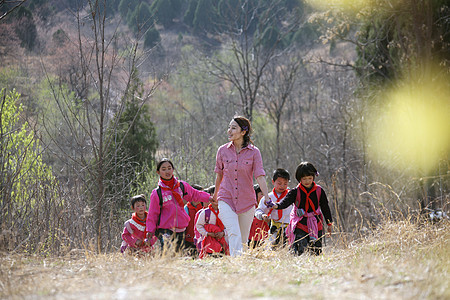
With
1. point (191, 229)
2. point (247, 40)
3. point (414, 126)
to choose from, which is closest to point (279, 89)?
point (247, 40)

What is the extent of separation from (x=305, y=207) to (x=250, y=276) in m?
2.36

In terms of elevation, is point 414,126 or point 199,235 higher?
point 414,126

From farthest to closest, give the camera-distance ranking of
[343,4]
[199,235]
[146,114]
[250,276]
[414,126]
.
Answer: [146,114] → [343,4] → [414,126] → [199,235] → [250,276]

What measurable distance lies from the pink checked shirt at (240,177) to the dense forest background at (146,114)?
106 centimetres

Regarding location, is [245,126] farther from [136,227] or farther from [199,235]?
[136,227]

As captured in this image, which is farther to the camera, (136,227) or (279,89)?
(279,89)

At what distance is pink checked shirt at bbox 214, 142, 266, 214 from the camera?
609 cm

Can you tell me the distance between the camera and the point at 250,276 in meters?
4.11

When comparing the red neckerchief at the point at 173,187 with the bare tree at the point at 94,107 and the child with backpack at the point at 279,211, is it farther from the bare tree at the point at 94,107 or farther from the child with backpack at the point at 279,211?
the child with backpack at the point at 279,211

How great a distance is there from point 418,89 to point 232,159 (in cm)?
634

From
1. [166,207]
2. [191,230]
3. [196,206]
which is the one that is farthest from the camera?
[196,206]

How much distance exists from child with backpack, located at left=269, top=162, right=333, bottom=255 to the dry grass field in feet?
2.84

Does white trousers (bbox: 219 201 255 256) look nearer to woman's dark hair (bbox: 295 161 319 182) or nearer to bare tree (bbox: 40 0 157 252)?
woman's dark hair (bbox: 295 161 319 182)

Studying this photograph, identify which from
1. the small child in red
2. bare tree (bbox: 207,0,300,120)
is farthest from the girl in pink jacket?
bare tree (bbox: 207,0,300,120)
